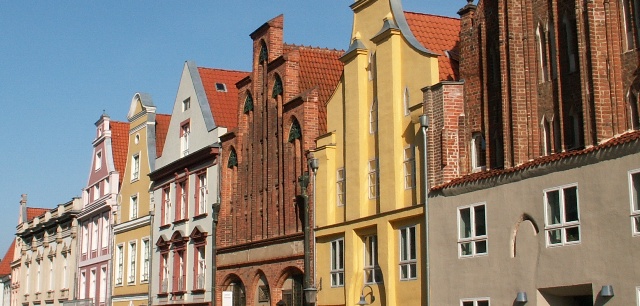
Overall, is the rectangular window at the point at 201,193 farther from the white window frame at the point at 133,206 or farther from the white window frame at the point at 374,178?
the white window frame at the point at 374,178

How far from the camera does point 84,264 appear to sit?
58125 millimetres

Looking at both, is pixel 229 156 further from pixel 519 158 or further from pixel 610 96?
pixel 610 96

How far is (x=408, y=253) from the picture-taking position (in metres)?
27.9

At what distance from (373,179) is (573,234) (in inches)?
364

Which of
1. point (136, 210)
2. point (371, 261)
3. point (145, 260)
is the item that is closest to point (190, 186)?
point (145, 260)

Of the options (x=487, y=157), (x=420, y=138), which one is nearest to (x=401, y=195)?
(x=420, y=138)

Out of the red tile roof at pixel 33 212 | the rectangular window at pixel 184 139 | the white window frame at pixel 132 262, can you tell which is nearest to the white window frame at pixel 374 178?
the rectangular window at pixel 184 139

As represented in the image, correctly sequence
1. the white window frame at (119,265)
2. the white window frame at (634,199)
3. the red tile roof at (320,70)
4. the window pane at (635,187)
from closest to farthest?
the white window frame at (634,199), the window pane at (635,187), the red tile roof at (320,70), the white window frame at (119,265)

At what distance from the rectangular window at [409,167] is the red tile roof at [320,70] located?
25.3 ft

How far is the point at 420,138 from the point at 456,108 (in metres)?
1.48

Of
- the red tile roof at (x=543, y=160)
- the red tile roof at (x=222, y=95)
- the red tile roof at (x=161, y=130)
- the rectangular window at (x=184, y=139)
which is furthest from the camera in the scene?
the red tile roof at (x=161, y=130)

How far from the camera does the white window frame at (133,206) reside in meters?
50.8

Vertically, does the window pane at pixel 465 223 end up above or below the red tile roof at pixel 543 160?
below

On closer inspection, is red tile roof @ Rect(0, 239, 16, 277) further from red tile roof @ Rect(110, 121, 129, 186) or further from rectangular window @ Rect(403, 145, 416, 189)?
rectangular window @ Rect(403, 145, 416, 189)
